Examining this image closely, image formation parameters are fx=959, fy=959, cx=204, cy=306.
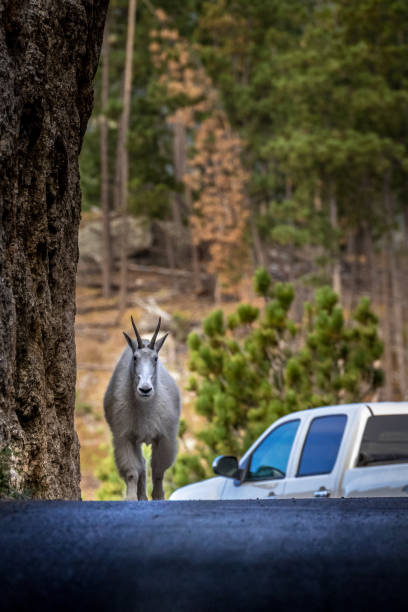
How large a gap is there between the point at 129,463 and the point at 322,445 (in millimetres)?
1817

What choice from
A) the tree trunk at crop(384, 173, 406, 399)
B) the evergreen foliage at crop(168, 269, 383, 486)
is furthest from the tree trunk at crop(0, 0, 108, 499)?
the tree trunk at crop(384, 173, 406, 399)

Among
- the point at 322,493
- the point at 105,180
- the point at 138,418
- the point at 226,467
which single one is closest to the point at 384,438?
the point at 322,493

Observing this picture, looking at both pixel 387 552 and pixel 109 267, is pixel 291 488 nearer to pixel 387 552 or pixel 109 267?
pixel 387 552

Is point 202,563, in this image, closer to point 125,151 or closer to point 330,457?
point 330,457

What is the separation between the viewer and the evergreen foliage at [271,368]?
677 inches

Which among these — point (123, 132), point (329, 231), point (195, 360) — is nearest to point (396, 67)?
point (329, 231)

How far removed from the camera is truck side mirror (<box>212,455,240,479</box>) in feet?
29.3

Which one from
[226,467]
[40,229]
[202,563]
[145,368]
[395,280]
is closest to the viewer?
[202,563]

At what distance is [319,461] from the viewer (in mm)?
8453

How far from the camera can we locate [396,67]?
38.1m

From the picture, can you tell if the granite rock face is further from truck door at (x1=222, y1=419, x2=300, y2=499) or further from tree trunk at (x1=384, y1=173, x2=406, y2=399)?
truck door at (x1=222, y1=419, x2=300, y2=499)

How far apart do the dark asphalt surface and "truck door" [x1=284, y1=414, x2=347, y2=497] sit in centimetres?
464

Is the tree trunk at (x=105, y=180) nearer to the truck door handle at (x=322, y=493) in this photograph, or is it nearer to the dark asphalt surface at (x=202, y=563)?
the truck door handle at (x=322, y=493)

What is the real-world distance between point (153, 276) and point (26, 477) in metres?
44.9
